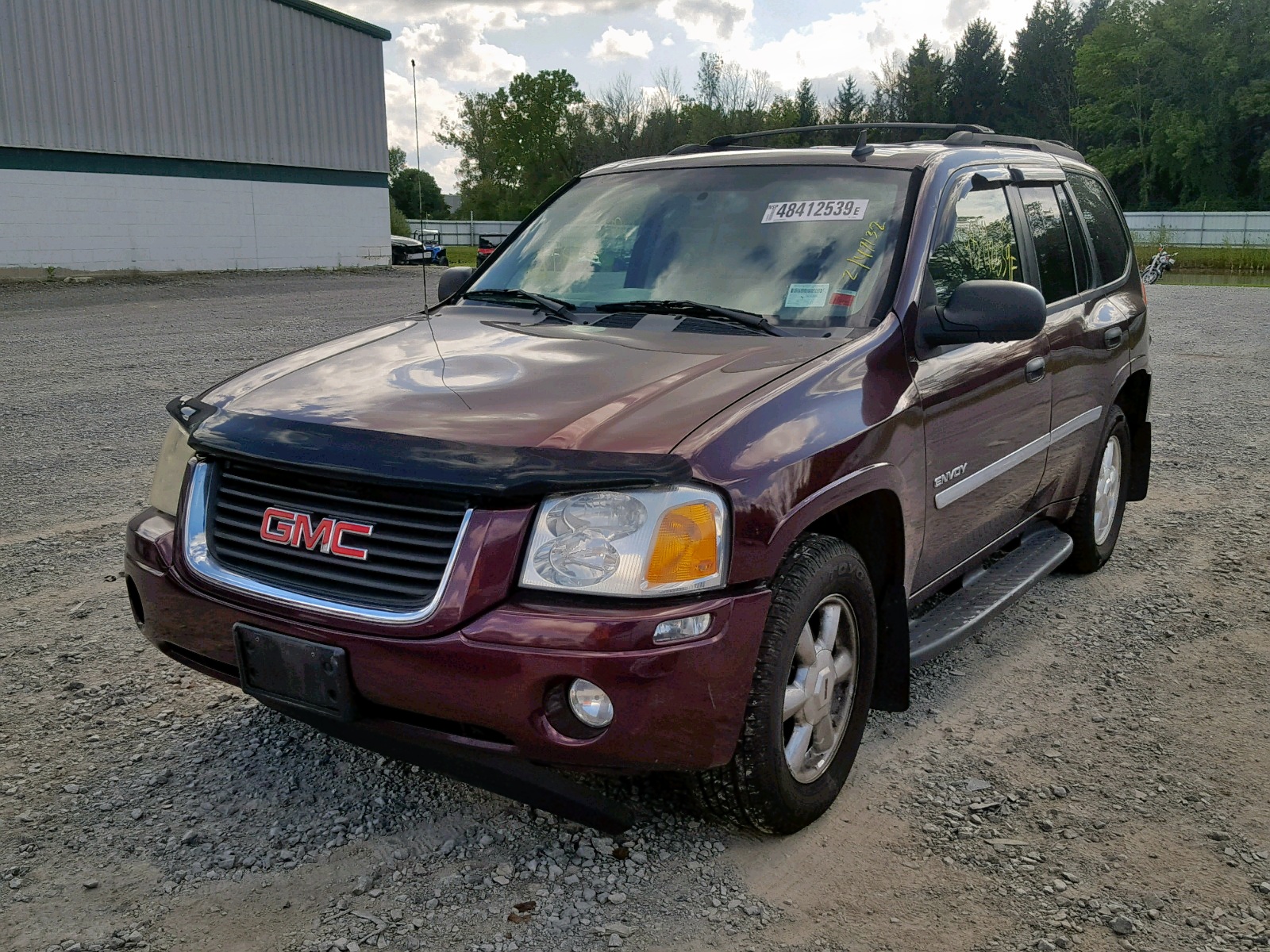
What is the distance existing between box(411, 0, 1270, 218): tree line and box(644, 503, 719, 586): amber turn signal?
5495cm

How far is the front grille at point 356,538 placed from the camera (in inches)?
99.9

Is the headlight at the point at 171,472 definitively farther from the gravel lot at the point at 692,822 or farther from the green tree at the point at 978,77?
the green tree at the point at 978,77

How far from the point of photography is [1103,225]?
5250mm

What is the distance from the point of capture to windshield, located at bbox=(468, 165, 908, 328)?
138 inches

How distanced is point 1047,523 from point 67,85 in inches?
1005

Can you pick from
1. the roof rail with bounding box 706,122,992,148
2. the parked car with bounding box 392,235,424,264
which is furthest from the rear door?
the parked car with bounding box 392,235,424,264

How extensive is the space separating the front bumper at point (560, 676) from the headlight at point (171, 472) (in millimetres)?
615

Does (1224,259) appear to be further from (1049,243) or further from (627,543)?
(627,543)

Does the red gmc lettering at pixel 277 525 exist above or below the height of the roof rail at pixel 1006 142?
below

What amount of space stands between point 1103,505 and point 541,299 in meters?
2.88

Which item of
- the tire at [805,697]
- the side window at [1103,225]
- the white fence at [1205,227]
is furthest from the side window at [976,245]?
the white fence at [1205,227]

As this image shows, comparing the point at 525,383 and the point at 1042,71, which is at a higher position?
the point at 1042,71

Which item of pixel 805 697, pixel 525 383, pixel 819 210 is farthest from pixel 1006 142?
pixel 805 697

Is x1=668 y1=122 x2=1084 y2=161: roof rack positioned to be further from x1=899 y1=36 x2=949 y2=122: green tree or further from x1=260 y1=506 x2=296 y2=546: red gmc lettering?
x1=899 y1=36 x2=949 y2=122: green tree
